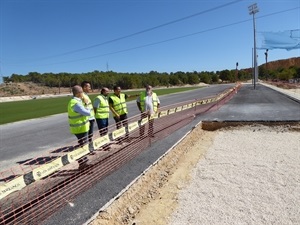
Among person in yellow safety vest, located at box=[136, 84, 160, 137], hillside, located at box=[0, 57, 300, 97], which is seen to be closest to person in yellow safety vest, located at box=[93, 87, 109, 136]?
person in yellow safety vest, located at box=[136, 84, 160, 137]

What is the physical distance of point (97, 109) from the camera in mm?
7680

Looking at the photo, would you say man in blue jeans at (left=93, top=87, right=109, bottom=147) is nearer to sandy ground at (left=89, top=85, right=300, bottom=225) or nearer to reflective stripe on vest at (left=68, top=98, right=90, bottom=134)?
reflective stripe on vest at (left=68, top=98, right=90, bottom=134)

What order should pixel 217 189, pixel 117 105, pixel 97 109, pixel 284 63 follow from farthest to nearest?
pixel 284 63 < pixel 117 105 < pixel 97 109 < pixel 217 189

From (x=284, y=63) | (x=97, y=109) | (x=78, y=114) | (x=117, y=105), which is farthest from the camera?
(x=284, y=63)

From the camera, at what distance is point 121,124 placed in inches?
335

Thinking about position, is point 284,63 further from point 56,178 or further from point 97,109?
point 56,178

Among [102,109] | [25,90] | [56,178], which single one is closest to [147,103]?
[102,109]

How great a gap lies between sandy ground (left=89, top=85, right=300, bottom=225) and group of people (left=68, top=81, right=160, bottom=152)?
160cm

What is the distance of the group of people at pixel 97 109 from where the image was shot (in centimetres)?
598

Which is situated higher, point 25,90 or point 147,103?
point 147,103

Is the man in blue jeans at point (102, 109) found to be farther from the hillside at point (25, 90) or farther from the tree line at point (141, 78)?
the tree line at point (141, 78)

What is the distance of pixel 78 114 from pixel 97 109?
162cm

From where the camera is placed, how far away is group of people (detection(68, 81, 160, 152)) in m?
5.98

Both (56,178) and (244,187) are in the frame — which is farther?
(56,178)
